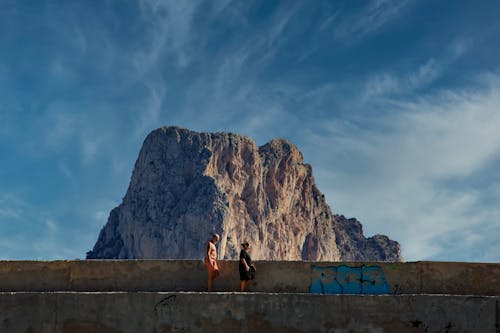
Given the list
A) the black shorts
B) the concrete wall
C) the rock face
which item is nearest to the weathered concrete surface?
the black shorts

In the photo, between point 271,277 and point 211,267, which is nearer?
point 211,267

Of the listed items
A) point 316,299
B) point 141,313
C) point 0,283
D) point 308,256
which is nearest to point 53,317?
point 141,313

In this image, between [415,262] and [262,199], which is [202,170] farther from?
[415,262]

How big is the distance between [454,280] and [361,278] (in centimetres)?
148

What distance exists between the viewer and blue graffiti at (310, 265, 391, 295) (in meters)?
11.6

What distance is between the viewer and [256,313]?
10.1 meters

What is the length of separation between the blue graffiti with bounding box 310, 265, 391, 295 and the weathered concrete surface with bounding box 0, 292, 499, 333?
62.9 inches

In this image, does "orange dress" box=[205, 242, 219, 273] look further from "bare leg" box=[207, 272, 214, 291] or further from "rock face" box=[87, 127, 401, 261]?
"rock face" box=[87, 127, 401, 261]

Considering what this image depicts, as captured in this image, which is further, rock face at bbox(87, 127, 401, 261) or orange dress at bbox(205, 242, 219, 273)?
rock face at bbox(87, 127, 401, 261)

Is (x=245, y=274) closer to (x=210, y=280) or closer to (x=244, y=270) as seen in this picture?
(x=244, y=270)

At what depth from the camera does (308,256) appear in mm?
149875

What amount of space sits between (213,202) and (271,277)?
364ft

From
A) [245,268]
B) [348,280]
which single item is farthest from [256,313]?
[348,280]

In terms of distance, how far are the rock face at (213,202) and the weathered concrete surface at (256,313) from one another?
107560 mm
